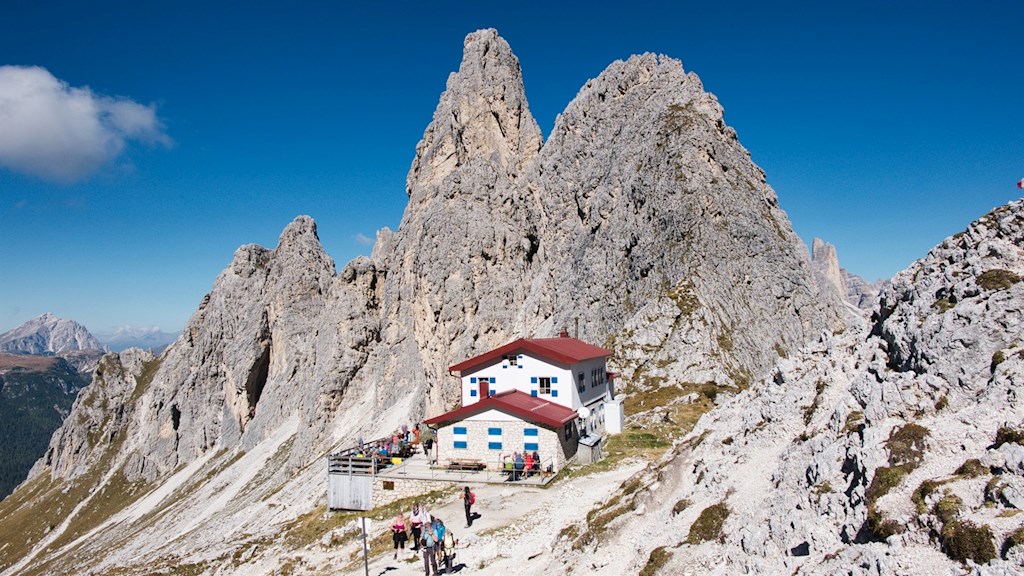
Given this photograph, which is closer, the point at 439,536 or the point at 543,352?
the point at 439,536

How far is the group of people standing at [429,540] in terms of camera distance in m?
22.5

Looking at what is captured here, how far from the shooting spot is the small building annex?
34.0 metres

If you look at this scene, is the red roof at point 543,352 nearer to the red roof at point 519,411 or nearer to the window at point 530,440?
the red roof at point 519,411

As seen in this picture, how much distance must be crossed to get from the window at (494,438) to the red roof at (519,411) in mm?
1078

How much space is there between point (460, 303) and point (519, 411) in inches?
2492

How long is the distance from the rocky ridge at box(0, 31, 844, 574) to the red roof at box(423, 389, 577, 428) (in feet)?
46.6

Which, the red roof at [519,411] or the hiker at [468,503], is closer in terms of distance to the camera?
the hiker at [468,503]

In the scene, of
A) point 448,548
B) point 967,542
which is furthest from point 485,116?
point 967,542

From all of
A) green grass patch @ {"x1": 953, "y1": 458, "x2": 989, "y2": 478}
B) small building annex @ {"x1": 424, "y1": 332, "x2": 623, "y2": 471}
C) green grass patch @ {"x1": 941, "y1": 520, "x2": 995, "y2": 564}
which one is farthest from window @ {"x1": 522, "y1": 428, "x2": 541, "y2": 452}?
green grass patch @ {"x1": 941, "y1": 520, "x2": 995, "y2": 564}

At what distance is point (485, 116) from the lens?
111062 millimetres

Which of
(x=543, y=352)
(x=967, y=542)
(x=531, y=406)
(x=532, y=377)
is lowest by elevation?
(x=967, y=542)

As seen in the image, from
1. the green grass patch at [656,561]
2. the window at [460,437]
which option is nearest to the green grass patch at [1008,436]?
the green grass patch at [656,561]

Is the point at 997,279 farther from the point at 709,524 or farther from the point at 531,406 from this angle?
the point at 531,406

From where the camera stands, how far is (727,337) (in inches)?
2232
